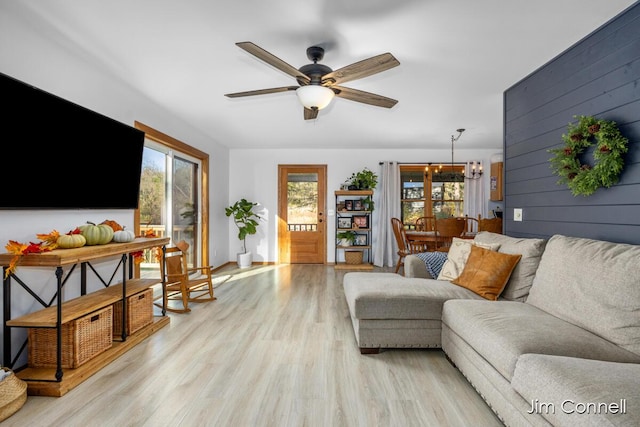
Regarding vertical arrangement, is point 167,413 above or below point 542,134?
below

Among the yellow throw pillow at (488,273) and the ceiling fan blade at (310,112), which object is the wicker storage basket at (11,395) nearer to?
the ceiling fan blade at (310,112)

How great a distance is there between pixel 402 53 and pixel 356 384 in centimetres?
255

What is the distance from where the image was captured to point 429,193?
673 centimetres

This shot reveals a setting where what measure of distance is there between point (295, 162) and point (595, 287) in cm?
544

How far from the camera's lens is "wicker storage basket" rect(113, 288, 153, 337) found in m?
2.69

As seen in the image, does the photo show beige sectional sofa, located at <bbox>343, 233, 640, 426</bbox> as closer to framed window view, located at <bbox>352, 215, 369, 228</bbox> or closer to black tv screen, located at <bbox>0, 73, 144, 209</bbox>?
black tv screen, located at <bbox>0, 73, 144, 209</bbox>

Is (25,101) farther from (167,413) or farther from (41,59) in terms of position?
(167,413)

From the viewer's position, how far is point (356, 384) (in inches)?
80.7

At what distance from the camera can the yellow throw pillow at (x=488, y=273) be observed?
8.12ft

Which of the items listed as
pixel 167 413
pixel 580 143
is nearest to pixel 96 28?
pixel 167 413

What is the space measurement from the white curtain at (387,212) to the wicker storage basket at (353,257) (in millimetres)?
414

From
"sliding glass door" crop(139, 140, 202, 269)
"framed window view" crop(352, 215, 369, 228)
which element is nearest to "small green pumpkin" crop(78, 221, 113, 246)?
"sliding glass door" crop(139, 140, 202, 269)

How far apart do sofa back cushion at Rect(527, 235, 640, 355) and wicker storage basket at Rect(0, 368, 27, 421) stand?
3.20 m

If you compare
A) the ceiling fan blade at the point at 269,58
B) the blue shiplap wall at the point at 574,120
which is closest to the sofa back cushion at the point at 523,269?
the blue shiplap wall at the point at 574,120
